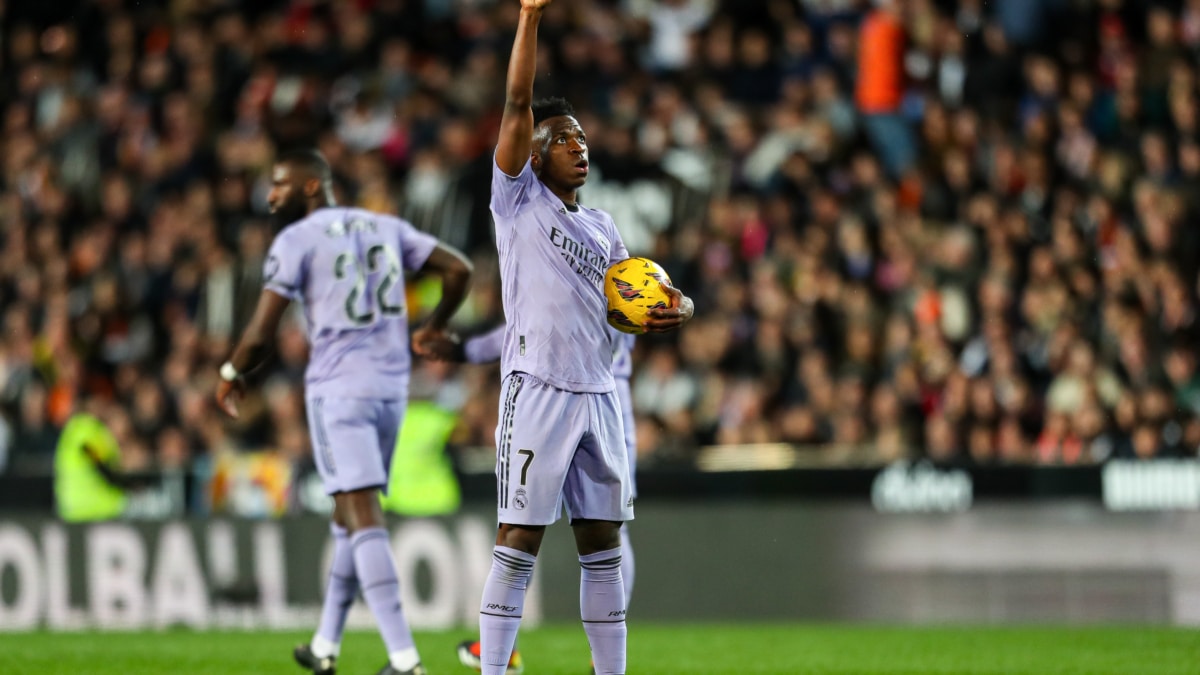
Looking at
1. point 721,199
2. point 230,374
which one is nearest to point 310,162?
point 230,374

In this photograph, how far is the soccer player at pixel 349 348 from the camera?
8.43 m

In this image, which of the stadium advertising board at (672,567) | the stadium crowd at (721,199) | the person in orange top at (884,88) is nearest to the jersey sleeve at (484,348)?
the stadium advertising board at (672,567)

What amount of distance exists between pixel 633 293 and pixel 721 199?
10.2m

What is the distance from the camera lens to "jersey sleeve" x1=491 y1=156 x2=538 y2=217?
6633 mm

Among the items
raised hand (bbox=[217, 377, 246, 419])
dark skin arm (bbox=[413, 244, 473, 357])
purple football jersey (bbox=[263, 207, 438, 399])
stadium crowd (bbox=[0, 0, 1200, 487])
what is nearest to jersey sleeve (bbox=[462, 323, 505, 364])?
dark skin arm (bbox=[413, 244, 473, 357])

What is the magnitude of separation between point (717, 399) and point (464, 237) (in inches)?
144

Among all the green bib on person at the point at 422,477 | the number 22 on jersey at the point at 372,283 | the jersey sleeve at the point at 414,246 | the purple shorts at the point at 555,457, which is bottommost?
the green bib on person at the point at 422,477

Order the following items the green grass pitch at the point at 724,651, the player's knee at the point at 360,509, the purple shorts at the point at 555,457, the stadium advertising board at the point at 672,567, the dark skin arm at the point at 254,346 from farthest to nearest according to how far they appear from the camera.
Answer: the stadium advertising board at the point at 672,567
the green grass pitch at the point at 724,651
the player's knee at the point at 360,509
the dark skin arm at the point at 254,346
the purple shorts at the point at 555,457

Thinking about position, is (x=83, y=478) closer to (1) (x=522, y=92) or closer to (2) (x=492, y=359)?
(2) (x=492, y=359)

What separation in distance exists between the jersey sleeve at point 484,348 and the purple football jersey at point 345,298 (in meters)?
0.34

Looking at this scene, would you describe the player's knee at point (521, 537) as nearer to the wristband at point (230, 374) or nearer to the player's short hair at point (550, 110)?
the player's short hair at point (550, 110)

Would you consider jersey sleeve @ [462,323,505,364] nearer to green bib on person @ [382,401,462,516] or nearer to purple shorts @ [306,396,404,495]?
purple shorts @ [306,396,404,495]

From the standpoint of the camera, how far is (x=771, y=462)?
14.1 meters

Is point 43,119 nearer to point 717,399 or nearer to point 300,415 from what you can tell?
point 300,415
